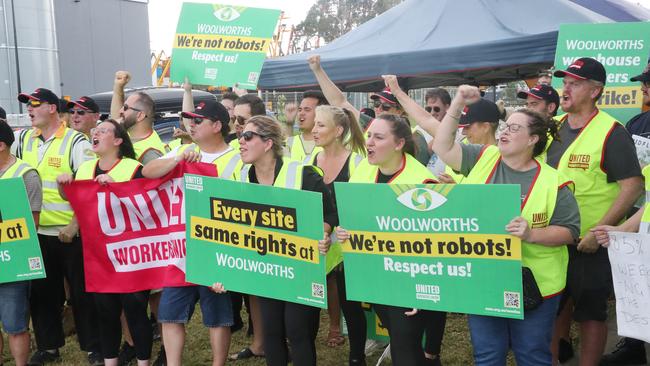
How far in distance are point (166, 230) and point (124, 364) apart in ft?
4.91

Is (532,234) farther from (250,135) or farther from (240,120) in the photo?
(240,120)

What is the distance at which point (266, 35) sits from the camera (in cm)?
693

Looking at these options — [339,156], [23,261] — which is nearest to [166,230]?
[23,261]

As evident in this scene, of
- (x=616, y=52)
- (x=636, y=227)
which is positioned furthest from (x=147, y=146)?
(x=616, y=52)

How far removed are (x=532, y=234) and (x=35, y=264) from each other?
3.46m

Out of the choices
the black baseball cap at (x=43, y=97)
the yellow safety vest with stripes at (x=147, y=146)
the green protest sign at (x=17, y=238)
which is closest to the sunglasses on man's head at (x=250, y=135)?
the yellow safety vest with stripes at (x=147, y=146)

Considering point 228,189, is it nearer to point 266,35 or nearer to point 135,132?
point 135,132

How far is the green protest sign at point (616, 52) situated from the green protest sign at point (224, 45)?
113 inches

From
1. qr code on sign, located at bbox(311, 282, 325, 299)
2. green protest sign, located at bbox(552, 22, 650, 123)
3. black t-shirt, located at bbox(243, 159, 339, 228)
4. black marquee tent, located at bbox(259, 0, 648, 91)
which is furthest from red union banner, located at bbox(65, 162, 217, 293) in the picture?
black marquee tent, located at bbox(259, 0, 648, 91)

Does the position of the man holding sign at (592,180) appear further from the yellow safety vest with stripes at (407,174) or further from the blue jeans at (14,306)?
the blue jeans at (14,306)

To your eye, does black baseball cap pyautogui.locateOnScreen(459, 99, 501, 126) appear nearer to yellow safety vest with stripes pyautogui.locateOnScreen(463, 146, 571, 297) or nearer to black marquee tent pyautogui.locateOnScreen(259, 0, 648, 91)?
yellow safety vest with stripes pyautogui.locateOnScreen(463, 146, 571, 297)

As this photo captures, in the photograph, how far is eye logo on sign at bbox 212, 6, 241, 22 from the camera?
698 centimetres

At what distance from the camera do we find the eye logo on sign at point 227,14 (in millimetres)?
6980

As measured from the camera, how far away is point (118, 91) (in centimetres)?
648
